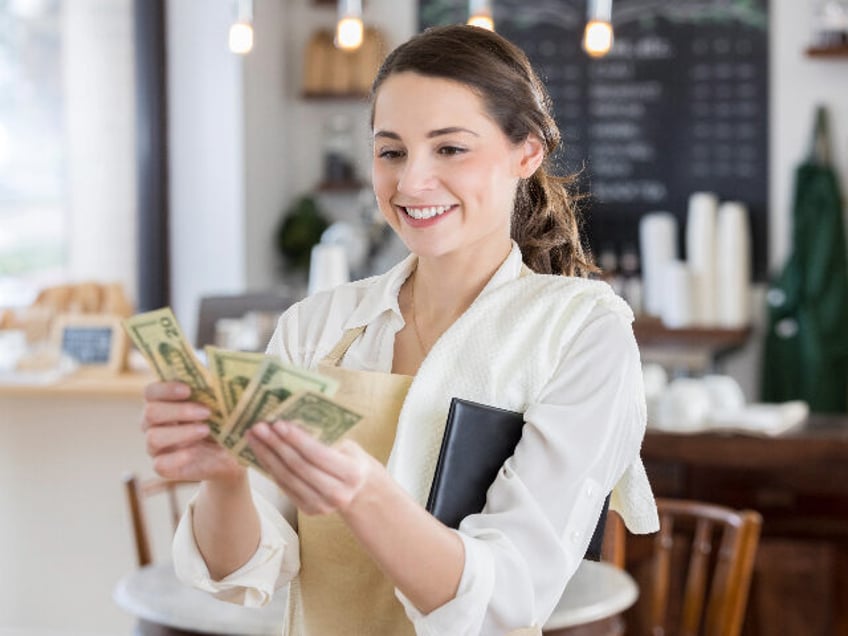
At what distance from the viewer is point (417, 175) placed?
1.38m

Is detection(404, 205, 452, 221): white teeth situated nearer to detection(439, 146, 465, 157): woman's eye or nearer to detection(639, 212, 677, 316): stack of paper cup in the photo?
detection(439, 146, 465, 157): woman's eye

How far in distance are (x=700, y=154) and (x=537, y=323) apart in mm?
4735

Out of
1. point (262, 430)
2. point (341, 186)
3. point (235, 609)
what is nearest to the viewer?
point (262, 430)

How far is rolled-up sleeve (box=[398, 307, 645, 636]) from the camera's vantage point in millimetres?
1295

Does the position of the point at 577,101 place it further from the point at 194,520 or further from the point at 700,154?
the point at 194,520

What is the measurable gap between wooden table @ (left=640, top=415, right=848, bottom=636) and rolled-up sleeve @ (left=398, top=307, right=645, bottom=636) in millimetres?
2438

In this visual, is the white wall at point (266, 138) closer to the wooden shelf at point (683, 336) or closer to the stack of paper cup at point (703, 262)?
the wooden shelf at point (683, 336)

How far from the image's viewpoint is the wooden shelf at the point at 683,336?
565 centimetres

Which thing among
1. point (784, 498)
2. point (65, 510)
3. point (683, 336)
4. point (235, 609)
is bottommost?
point (65, 510)

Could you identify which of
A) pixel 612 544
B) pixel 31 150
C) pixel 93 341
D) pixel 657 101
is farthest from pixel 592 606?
pixel 31 150

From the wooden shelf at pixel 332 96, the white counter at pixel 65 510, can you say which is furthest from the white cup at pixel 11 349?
the wooden shelf at pixel 332 96

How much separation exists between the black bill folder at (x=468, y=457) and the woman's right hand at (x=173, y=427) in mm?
216

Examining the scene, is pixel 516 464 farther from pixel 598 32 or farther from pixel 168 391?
pixel 598 32

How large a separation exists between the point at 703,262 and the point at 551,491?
14.9ft
